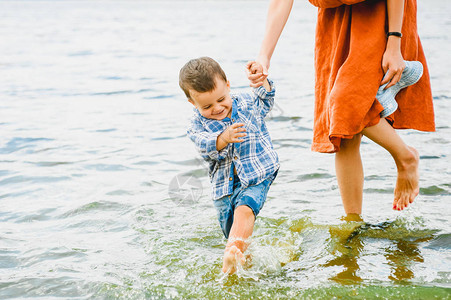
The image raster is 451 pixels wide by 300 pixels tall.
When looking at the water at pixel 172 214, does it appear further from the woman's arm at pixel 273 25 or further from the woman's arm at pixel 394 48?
the woman's arm at pixel 273 25

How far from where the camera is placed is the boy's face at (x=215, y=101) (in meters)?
3.43

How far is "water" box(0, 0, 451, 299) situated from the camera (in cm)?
342

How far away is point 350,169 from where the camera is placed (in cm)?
394

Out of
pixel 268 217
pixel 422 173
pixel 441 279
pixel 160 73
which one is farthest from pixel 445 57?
pixel 441 279

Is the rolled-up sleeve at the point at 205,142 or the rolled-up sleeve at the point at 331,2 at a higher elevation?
the rolled-up sleeve at the point at 331,2

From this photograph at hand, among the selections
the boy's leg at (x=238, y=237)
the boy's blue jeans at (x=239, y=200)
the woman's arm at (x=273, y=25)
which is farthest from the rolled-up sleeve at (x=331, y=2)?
the boy's leg at (x=238, y=237)

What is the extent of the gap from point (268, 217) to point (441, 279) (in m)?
1.57

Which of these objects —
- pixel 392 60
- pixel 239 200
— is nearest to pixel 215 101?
pixel 239 200

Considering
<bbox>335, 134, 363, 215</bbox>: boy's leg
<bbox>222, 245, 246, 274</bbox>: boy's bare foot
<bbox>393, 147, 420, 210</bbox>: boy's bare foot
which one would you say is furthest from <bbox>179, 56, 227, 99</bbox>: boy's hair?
<bbox>393, 147, 420, 210</bbox>: boy's bare foot

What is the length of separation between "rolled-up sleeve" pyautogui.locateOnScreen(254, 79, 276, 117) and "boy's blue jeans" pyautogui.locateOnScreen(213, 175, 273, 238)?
1.49 ft

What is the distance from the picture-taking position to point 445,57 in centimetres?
1223

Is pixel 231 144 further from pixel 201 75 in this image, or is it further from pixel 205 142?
pixel 201 75

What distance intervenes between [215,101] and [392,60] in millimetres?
1081

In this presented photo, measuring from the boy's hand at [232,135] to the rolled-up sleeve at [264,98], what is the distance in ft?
1.11
